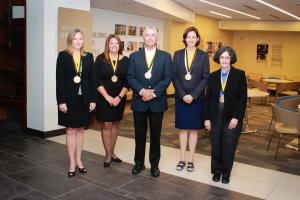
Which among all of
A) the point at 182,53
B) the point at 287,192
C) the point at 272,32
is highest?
the point at 272,32

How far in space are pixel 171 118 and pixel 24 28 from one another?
3928 millimetres

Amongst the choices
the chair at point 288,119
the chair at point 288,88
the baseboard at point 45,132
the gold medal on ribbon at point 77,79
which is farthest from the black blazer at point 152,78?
the chair at point 288,88

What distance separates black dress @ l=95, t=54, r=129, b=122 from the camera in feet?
13.8

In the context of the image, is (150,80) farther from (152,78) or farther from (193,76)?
(193,76)

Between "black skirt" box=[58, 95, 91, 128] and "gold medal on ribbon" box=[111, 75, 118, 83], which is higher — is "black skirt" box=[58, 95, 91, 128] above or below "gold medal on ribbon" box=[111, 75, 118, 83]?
below

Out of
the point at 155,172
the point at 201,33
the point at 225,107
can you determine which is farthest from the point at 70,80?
the point at 201,33

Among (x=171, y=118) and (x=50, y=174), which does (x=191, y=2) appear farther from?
(x=50, y=174)

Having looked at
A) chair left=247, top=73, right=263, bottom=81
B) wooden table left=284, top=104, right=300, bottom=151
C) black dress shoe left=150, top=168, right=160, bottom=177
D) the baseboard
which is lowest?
wooden table left=284, top=104, right=300, bottom=151

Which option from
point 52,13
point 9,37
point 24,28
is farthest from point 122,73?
point 9,37

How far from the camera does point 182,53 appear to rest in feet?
13.8

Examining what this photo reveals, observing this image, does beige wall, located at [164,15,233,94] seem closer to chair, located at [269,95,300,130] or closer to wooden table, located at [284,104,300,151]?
chair, located at [269,95,300,130]

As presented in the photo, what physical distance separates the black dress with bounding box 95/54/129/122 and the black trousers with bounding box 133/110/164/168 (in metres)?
0.35

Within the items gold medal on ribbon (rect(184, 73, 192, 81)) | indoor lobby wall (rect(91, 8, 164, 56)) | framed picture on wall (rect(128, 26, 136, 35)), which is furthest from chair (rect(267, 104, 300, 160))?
framed picture on wall (rect(128, 26, 136, 35))

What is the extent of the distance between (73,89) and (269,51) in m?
13.2
